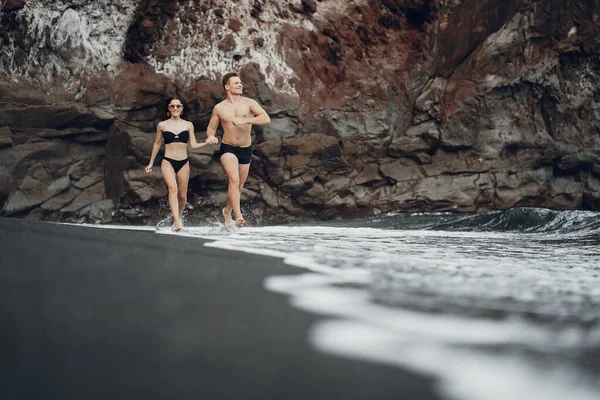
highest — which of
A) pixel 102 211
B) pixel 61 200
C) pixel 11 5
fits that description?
pixel 11 5

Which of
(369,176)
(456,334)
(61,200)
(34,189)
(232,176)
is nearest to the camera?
(456,334)

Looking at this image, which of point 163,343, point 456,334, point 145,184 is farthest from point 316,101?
point 163,343

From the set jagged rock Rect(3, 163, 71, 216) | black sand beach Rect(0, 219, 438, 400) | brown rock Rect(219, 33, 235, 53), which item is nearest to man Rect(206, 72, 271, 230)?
black sand beach Rect(0, 219, 438, 400)

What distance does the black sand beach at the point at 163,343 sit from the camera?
31.5 inches

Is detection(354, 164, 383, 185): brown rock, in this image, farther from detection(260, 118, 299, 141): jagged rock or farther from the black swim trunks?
the black swim trunks

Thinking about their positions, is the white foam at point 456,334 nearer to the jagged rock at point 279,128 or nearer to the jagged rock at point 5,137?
the jagged rock at point 279,128

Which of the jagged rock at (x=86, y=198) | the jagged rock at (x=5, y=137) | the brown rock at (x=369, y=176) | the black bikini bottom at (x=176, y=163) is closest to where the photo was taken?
the black bikini bottom at (x=176, y=163)

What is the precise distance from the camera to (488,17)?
11.0m

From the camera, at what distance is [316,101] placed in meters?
10.7

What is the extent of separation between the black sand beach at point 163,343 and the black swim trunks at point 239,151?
14.5 ft

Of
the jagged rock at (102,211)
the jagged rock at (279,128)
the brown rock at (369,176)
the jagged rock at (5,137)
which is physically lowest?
the jagged rock at (102,211)

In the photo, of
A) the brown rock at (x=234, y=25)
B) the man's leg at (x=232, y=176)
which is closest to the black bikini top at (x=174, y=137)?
the man's leg at (x=232, y=176)

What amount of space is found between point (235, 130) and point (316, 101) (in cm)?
469

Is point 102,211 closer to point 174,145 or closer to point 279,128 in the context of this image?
point 279,128
